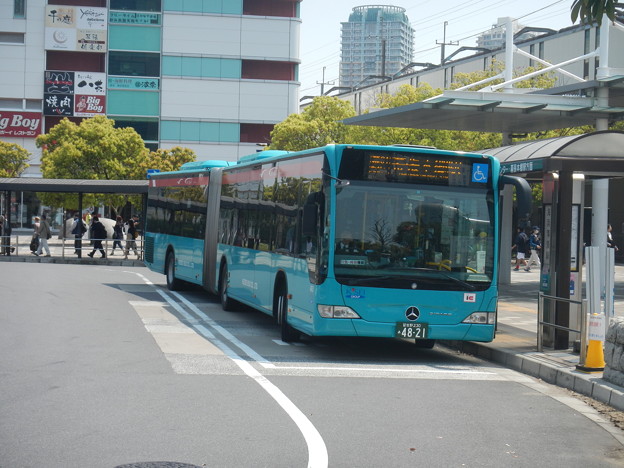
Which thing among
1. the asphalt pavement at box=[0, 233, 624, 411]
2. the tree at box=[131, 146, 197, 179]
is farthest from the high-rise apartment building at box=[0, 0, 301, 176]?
the asphalt pavement at box=[0, 233, 624, 411]

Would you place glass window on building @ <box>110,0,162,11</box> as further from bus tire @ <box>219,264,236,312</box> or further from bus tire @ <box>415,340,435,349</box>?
bus tire @ <box>415,340,435,349</box>

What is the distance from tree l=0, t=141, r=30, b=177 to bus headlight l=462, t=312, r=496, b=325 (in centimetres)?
6212

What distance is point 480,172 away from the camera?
1328 cm

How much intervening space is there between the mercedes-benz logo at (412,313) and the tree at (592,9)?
20.7 feet

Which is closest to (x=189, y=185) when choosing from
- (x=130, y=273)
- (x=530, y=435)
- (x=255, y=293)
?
(x=255, y=293)

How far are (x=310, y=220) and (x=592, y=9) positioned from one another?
6358 mm

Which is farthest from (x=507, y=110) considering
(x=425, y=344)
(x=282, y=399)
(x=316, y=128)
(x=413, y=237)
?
(x=316, y=128)

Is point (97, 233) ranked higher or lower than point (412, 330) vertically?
higher

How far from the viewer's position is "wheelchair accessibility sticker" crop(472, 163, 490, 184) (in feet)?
43.5

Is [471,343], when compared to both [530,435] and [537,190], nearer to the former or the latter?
[530,435]

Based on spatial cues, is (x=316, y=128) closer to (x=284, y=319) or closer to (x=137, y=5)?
(x=137, y=5)

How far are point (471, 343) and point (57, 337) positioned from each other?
20.3 feet

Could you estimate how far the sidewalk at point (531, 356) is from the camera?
420 inches

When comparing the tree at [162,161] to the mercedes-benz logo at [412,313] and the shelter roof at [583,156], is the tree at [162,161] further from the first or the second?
the mercedes-benz logo at [412,313]
